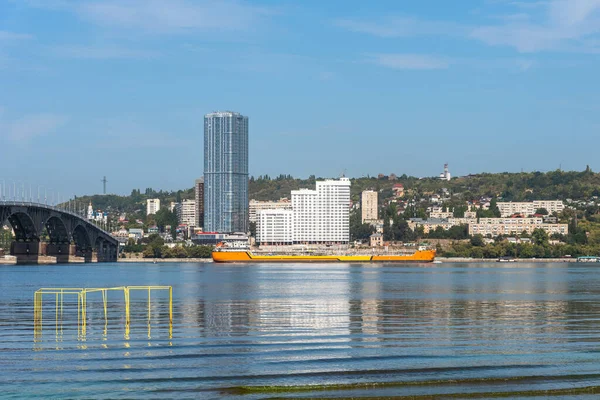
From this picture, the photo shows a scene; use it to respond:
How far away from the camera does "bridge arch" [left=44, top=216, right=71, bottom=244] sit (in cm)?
17288

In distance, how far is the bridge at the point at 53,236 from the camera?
157500 mm

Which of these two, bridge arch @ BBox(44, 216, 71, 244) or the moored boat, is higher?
bridge arch @ BBox(44, 216, 71, 244)

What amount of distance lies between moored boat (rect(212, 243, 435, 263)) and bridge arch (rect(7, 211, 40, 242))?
114ft

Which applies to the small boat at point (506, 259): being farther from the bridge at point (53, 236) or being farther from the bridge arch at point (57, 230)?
the bridge arch at point (57, 230)

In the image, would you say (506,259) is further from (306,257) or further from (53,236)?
(53,236)

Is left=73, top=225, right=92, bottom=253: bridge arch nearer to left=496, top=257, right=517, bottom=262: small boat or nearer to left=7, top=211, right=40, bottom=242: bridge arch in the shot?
left=7, top=211, right=40, bottom=242: bridge arch

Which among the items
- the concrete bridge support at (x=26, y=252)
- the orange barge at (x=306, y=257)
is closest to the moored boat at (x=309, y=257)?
the orange barge at (x=306, y=257)

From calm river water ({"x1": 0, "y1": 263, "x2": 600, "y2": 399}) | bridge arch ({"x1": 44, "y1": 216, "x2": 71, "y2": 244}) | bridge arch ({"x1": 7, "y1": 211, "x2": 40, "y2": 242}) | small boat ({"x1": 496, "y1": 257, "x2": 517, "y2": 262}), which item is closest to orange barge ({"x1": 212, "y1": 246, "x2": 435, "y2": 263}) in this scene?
small boat ({"x1": 496, "y1": 257, "x2": 517, "y2": 262})

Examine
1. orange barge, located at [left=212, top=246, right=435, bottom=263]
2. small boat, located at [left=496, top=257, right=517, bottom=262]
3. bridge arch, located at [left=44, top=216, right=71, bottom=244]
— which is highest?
bridge arch, located at [left=44, top=216, right=71, bottom=244]

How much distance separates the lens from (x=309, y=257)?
591ft

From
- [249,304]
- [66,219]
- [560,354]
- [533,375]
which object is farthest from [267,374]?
[66,219]

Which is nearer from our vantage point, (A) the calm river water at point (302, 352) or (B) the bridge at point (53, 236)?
(A) the calm river water at point (302, 352)

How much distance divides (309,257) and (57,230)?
48.0 metres

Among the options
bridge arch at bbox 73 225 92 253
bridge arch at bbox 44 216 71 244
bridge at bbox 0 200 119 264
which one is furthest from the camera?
bridge arch at bbox 73 225 92 253
